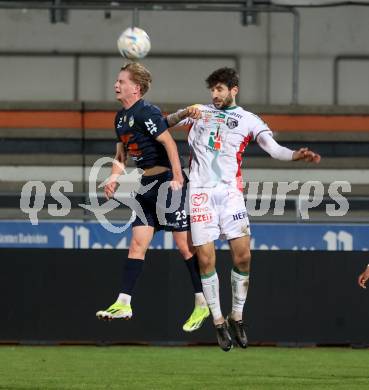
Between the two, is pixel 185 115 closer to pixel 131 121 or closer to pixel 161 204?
pixel 131 121

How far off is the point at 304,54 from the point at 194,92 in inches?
83.7

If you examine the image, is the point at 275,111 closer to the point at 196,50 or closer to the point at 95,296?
the point at 196,50

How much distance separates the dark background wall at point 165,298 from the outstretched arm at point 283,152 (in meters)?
5.71

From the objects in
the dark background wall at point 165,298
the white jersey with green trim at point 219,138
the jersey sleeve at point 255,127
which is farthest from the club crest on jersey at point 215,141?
the dark background wall at point 165,298

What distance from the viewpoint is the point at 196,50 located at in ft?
77.8

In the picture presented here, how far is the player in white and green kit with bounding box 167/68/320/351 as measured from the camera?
37.3 feet

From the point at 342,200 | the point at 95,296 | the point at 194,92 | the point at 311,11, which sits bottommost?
the point at 95,296

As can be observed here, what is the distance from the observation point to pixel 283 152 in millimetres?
11000

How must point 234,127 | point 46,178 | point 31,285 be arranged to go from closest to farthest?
point 234,127, point 31,285, point 46,178

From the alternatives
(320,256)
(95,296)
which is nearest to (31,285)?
(95,296)

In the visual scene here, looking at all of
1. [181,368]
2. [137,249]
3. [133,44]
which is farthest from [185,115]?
[181,368]

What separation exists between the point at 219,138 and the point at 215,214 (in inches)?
27.8

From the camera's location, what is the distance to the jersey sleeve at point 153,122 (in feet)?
36.3

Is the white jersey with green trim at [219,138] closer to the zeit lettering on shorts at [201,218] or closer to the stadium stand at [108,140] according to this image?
the zeit lettering on shorts at [201,218]
